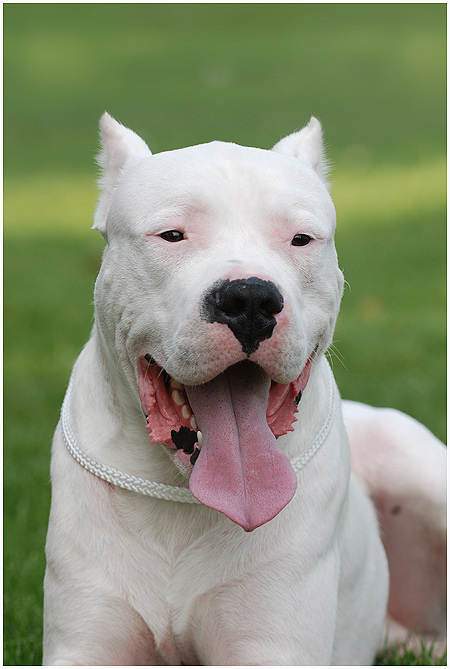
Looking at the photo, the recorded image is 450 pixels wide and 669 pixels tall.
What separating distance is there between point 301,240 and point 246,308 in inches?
17.6

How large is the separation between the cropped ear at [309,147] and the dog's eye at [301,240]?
0.59 m

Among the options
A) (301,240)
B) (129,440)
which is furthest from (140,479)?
(301,240)

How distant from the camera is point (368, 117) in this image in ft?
63.9

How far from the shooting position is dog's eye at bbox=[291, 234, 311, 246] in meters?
3.10

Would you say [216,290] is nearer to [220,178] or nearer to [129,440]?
[220,178]

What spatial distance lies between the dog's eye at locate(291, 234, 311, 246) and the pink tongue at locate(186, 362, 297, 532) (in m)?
0.41

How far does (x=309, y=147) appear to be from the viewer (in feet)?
12.2

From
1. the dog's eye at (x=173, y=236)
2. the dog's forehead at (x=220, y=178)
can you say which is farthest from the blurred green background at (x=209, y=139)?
the dog's eye at (x=173, y=236)

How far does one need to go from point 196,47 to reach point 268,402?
80.6 ft

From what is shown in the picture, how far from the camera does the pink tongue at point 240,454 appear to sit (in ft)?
9.67

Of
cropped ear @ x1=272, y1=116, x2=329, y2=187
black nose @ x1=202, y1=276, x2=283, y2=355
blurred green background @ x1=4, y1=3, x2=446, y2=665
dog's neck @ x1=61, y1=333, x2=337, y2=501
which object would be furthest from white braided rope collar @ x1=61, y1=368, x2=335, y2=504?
cropped ear @ x1=272, y1=116, x2=329, y2=187

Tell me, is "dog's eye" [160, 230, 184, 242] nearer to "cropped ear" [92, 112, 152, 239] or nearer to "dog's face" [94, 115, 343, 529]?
"dog's face" [94, 115, 343, 529]

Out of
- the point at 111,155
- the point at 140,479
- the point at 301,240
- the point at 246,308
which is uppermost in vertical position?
the point at 111,155

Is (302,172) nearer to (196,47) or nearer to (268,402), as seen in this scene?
(268,402)
